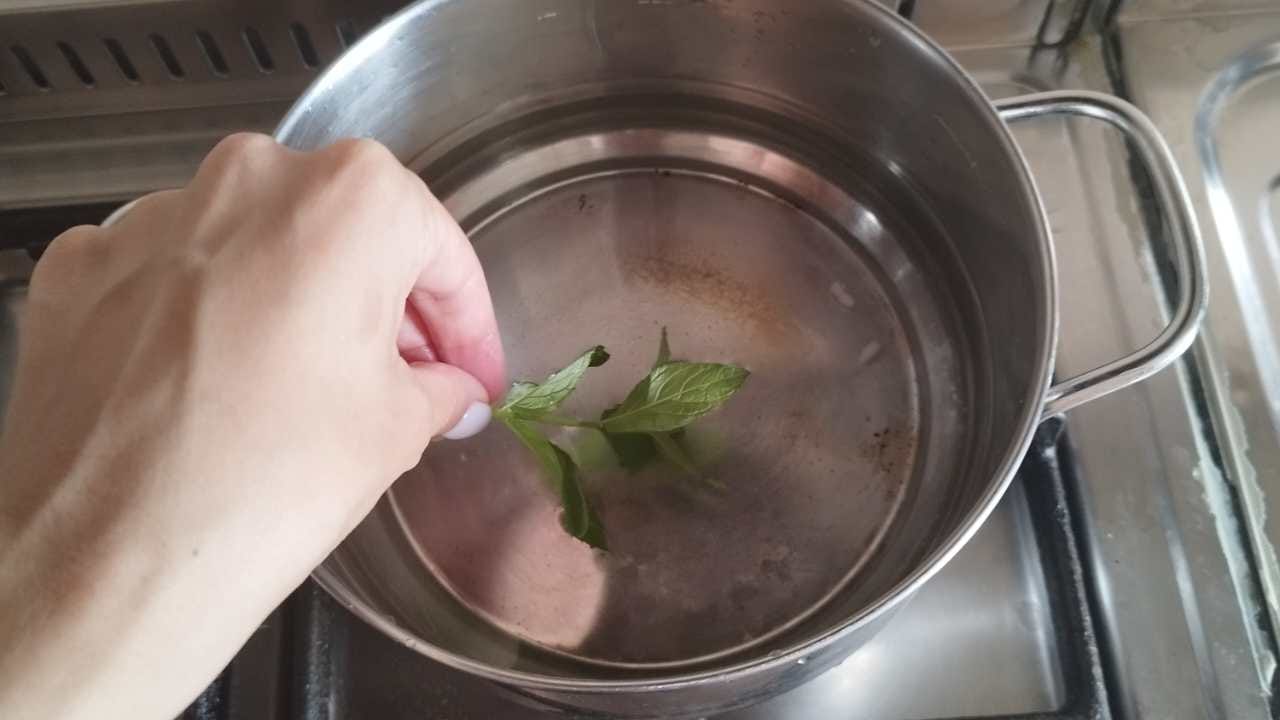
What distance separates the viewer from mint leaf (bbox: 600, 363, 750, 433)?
1.86 feet

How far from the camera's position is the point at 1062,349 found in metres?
0.60

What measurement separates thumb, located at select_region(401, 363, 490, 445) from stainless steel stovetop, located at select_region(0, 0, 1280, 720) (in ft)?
0.44

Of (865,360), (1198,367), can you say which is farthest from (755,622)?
(1198,367)

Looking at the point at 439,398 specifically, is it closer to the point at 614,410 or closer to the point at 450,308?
the point at 450,308

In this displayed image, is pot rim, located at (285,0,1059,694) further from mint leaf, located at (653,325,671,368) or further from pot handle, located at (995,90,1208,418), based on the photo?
mint leaf, located at (653,325,671,368)

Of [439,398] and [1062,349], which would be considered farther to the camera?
[1062,349]

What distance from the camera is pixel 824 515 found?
608 mm

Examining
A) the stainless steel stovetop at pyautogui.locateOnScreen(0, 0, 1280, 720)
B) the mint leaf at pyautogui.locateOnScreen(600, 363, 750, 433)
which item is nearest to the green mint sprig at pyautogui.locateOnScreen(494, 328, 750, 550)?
the mint leaf at pyautogui.locateOnScreen(600, 363, 750, 433)

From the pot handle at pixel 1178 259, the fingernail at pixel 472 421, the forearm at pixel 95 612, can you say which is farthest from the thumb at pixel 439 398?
the pot handle at pixel 1178 259

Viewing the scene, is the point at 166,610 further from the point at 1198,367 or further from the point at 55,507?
the point at 1198,367

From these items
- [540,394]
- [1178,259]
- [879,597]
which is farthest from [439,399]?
[1178,259]

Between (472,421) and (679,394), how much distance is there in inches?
4.5

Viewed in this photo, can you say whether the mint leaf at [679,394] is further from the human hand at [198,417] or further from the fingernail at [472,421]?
the human hand at [198,417]

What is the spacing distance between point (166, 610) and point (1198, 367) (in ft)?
1.81
